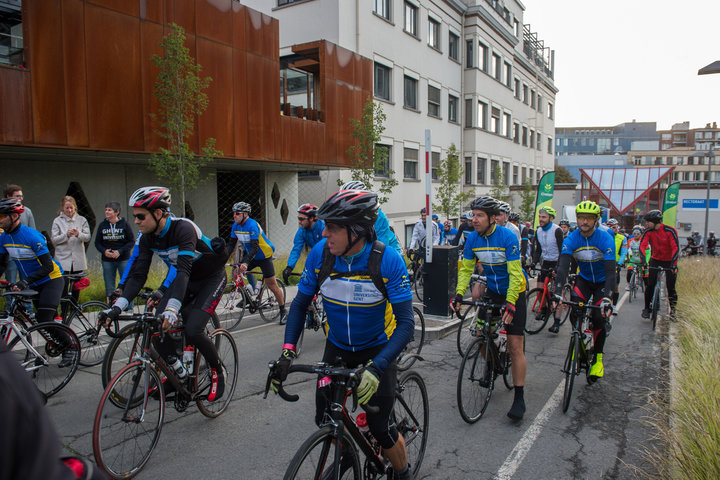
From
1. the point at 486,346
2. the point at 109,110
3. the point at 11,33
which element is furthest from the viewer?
the point at 109,110

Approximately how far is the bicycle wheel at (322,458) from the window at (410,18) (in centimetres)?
2444

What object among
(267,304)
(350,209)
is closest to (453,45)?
(267,304)

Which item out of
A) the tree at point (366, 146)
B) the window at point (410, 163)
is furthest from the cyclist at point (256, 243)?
the window at point (410, 163)

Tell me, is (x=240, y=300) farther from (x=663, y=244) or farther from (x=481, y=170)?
(x=481, y=170)

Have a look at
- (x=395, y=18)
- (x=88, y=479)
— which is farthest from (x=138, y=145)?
(x=395, y=18)

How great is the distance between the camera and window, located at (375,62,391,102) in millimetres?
22484

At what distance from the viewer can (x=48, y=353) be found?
572 cm

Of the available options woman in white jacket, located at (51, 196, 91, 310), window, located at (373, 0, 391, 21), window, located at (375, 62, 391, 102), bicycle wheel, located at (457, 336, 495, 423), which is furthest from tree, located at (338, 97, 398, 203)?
bicycle wheel, located at (457, 336, 495, 423)

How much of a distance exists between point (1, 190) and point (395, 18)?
58.7ft

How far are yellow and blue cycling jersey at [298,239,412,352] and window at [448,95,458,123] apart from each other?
92.2ft

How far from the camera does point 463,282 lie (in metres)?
5.52

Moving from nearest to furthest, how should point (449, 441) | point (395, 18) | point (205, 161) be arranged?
point (449, 441), point (205, 161), point (395, 18)

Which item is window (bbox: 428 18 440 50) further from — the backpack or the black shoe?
the backpack

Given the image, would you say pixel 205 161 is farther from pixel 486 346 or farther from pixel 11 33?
pixel 486 346
